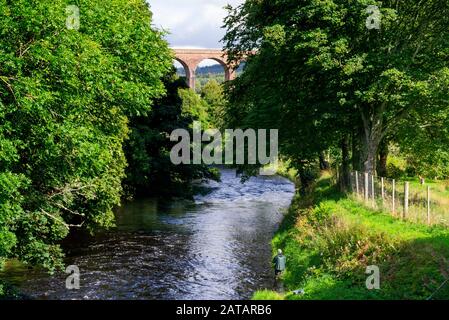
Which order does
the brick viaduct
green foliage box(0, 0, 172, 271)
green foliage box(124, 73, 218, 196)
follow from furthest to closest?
the brick viaduct, green foliage box(124, 73, 218, 196), green foliage box(0, 0, 172, 271)

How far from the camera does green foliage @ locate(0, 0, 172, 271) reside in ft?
45.9

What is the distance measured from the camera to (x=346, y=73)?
2372 cm

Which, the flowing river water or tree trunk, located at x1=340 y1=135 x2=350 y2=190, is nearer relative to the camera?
the flowing river water

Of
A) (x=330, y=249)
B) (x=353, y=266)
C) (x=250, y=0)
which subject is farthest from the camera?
(x=250, y=0)

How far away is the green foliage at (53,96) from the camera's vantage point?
→ 1400cm

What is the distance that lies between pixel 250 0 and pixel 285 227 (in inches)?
580

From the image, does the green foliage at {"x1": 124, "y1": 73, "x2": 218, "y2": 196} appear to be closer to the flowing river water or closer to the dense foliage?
the flowing river water

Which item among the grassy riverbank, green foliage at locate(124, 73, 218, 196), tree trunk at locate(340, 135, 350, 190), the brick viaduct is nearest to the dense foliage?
tree trunk at locate(340, 135, 350, 190)

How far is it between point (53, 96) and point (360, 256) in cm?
1152

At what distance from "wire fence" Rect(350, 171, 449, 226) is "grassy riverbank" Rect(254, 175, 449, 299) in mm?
470

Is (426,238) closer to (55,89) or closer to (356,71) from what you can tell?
(356,71)

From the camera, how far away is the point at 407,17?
93.3 feet
